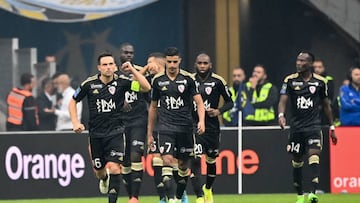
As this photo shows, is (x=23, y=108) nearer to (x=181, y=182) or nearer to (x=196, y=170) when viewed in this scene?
(x=196, y=170)

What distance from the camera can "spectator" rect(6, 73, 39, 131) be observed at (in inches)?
1015

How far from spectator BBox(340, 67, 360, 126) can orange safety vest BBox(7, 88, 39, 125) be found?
614 centimetres

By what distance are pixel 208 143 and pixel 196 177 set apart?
0.58 m

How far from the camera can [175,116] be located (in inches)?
763

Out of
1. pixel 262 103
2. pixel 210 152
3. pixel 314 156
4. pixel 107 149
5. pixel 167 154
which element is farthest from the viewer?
pixel 262 103

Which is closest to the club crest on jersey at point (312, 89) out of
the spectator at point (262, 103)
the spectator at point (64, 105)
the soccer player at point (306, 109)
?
the soccer player at point (306, 109)

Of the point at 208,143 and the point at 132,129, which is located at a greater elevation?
the point at 132,129

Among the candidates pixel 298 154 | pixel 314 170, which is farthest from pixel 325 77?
pixel 314 170

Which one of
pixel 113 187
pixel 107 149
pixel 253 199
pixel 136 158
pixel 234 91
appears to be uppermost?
pixel 234 91

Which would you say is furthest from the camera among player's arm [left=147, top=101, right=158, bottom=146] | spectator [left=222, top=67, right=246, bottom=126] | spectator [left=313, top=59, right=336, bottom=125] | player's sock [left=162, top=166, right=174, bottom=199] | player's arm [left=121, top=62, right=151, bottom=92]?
spectator [left=222, top=67, right=246, bottom=126]

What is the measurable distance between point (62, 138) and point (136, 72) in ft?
18.7

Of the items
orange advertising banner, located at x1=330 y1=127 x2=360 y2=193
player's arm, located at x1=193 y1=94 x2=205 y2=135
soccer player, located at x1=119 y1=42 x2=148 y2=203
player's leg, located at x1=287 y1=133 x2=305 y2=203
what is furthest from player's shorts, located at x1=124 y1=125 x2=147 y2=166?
orange advertising banner, located at x1=330 y1=127 x2=360 y2=193

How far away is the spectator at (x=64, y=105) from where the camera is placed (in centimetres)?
2616

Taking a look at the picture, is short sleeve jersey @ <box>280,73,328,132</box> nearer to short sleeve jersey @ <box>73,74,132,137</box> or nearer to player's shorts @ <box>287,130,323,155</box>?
player's shorts @ <box>287,130,323,155</box>
